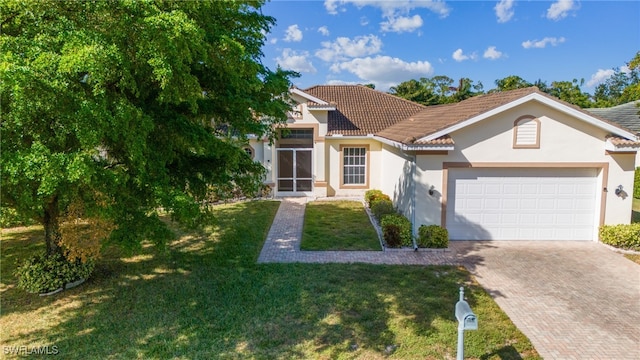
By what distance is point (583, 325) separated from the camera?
736 cm

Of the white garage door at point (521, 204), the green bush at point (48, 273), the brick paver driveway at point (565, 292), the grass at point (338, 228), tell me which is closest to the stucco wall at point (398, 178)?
the white garage door at point (521, 204)

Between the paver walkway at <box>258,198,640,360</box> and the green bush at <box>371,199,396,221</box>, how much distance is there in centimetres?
369

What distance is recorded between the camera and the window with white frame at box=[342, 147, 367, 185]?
2134 cm

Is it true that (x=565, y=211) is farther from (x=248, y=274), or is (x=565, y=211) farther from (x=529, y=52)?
(x=529, y=52)

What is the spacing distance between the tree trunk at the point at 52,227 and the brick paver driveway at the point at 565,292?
32.7 ft

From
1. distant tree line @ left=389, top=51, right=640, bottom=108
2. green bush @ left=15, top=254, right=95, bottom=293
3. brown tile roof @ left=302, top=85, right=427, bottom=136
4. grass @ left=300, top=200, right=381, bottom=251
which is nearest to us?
green bush @ left=15, top=254, right=95, bottom=293

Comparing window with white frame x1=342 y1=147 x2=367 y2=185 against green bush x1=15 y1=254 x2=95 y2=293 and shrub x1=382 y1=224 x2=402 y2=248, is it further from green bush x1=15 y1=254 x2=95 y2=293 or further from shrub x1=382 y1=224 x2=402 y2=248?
green bush x1=15 y1=254 x2=95 y2=293

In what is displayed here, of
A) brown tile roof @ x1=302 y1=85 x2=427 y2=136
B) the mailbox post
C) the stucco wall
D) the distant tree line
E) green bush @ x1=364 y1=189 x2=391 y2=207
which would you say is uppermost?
the distant tree line

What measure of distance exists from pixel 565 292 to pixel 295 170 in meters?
14.9

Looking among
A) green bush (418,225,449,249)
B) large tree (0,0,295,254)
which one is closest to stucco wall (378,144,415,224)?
green bush (418,225,449,249)

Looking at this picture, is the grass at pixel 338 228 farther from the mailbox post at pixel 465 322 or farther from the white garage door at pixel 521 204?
the mailbox post at pixel 465 322

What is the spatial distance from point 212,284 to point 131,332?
2.43 metres

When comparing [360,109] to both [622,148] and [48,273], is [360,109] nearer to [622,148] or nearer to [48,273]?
[622,148]

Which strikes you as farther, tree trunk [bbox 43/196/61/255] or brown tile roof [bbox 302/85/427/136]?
brown tile roof [bbox 302/85/427/136]
